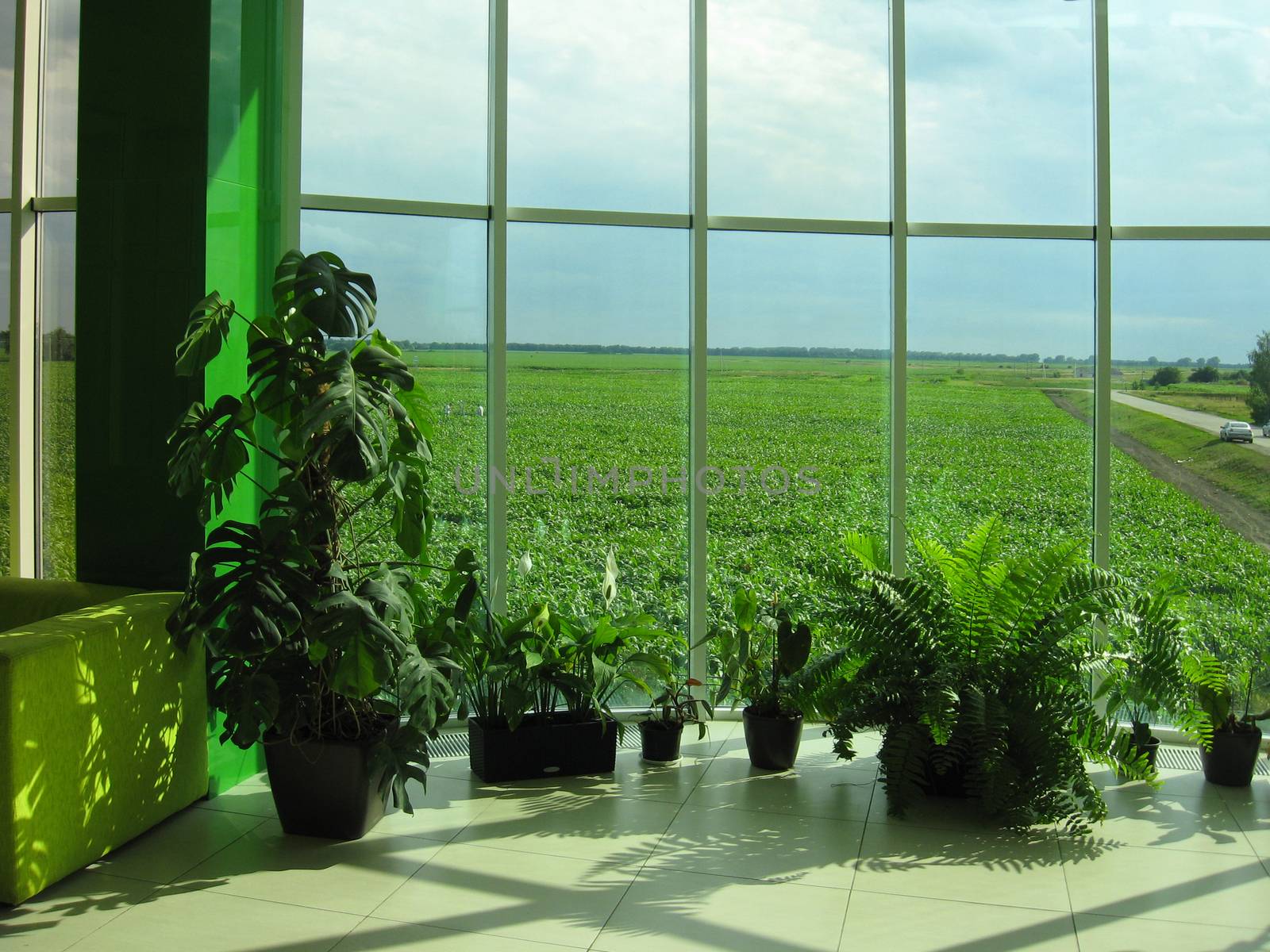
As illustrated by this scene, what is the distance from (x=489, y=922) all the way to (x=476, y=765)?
4.41ft

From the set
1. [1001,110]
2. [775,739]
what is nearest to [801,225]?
[1001,110]

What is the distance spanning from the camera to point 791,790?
4379mm

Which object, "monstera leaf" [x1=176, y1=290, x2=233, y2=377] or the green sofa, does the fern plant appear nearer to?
the green sofa

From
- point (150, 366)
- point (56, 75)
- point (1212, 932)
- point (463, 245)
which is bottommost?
point (1212, 932)

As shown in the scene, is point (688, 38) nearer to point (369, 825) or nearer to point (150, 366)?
point (150, 366)

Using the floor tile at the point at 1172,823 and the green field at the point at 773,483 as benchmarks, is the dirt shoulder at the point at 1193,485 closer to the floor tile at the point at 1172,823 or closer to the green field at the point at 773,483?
the green field at the point at 773,483

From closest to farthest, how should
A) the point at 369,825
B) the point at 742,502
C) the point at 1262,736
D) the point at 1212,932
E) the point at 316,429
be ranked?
the point at 1212,932 < the point at 316,429 < the point at 369,825 < the point at 1262,736 < the point at 742,502

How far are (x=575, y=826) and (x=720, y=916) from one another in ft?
2.86

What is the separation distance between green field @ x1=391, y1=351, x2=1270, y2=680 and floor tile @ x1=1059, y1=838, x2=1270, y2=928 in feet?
5.38

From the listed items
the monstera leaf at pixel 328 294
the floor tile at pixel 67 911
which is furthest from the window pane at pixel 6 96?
the floor tile at pixel 67 911

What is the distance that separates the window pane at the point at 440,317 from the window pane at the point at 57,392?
118cm

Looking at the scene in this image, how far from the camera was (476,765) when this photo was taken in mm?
4520

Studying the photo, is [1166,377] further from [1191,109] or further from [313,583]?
[313,583]

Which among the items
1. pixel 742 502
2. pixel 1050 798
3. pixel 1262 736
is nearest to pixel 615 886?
pixel 1050 798
